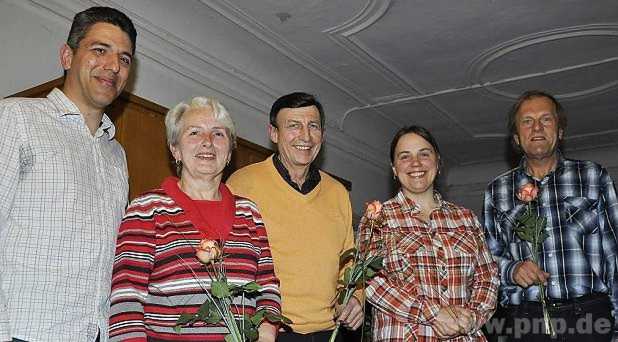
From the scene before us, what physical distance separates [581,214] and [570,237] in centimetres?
11

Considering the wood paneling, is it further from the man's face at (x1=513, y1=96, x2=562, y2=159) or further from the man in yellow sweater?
the man's face at (x1=513, y1=96, x2=562, y2=159)

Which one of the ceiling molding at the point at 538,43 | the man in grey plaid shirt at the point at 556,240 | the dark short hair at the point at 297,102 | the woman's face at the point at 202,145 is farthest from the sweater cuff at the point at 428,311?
the ceiling molding at the point at 538,43

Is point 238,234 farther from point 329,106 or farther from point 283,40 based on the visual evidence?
point 329,106

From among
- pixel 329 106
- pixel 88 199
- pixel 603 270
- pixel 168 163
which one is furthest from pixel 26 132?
pixel 329 106

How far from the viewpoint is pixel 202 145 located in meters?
2.03

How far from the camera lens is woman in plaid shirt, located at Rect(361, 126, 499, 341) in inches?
93.7

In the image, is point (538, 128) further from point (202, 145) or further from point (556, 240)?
point (202, 145)

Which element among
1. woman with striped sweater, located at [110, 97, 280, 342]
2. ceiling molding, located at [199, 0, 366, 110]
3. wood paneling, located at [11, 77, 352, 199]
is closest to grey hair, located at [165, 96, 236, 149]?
woman with striped sweater, located at [110, 97, 280, 342]

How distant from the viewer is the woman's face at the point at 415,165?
261 centimetres

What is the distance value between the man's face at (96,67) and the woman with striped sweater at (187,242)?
0.80ft

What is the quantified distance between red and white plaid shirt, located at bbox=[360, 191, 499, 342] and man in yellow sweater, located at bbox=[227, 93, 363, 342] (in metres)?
0.15

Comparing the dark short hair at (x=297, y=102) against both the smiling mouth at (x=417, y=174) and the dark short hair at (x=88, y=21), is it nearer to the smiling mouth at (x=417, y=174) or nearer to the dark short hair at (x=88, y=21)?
the smiling mouth at (x=417, y=174)

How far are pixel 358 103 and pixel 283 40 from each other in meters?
1.49

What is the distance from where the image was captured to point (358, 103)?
5.66 m
